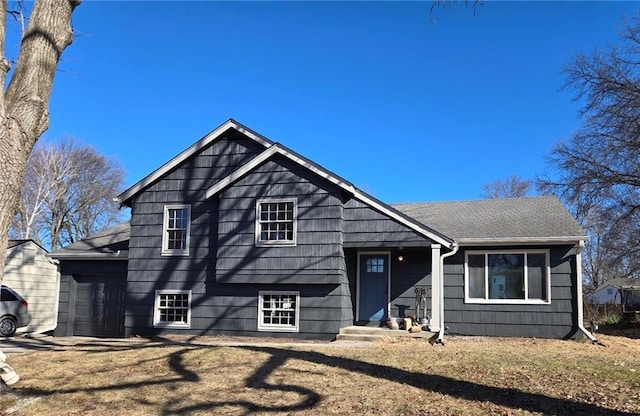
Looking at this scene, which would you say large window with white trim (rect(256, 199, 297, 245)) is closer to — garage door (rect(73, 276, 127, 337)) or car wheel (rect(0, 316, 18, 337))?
garage door (rect(73, 276, 127, 337))

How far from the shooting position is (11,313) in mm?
17516

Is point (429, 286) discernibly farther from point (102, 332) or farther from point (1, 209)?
point (1, 209)

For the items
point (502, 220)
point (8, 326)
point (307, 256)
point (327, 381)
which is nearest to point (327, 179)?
point (307, 256)

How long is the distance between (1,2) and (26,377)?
6.53 meters

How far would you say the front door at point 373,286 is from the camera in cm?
1498

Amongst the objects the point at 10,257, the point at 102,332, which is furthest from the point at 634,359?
the point at 10,257

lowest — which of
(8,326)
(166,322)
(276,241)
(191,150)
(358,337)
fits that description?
(8,326)

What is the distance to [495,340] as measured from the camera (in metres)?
13.3

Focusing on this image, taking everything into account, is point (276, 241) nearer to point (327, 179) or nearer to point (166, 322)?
point (327, 179)

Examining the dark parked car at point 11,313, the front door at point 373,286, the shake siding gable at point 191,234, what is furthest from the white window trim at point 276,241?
the dark parked car at point 11,313

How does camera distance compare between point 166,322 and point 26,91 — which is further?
point 166,322

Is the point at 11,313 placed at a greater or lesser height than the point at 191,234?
lesser

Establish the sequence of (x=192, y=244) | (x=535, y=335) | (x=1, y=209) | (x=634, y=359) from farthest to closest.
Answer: (x=192, y=244) < (x=535, y=335) < (x=634, y=359) < (x=1, y=209)

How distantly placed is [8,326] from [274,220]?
9950 millimetres
